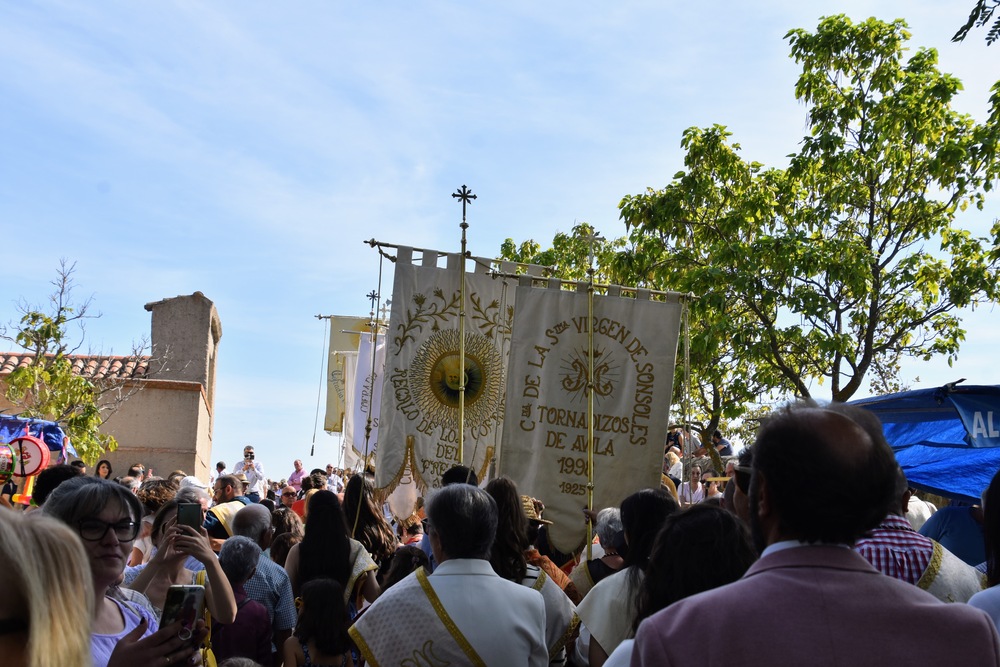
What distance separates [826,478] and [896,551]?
2.04 metres

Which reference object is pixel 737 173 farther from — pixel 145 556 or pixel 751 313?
pixel 145 556

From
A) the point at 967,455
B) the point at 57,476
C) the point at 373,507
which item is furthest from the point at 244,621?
the point at 967,455

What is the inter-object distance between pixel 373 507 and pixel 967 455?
176 inches

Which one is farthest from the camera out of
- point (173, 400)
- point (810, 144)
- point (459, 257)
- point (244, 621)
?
point (173, 400)

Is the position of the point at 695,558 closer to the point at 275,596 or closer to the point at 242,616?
the point at 242,616

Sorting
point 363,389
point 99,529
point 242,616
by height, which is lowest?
point 242,616

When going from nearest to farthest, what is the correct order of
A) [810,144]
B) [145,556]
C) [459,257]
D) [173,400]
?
[145,556] < [459,257] < [810,144] < [173,400]

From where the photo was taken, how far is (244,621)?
232 inches

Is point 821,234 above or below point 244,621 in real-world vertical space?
above

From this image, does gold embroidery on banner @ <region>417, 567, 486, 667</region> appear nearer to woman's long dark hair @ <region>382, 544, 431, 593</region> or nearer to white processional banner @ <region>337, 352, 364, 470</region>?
woman's long dark hair @ <region>382, 544, 431, 593</region>

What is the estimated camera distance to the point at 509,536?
5.38 m

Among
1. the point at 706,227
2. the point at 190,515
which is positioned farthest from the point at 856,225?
the point at 190,515

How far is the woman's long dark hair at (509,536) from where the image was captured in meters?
5.14

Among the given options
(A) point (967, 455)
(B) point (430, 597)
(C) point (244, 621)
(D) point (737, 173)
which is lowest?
(C) point (244, 621)
